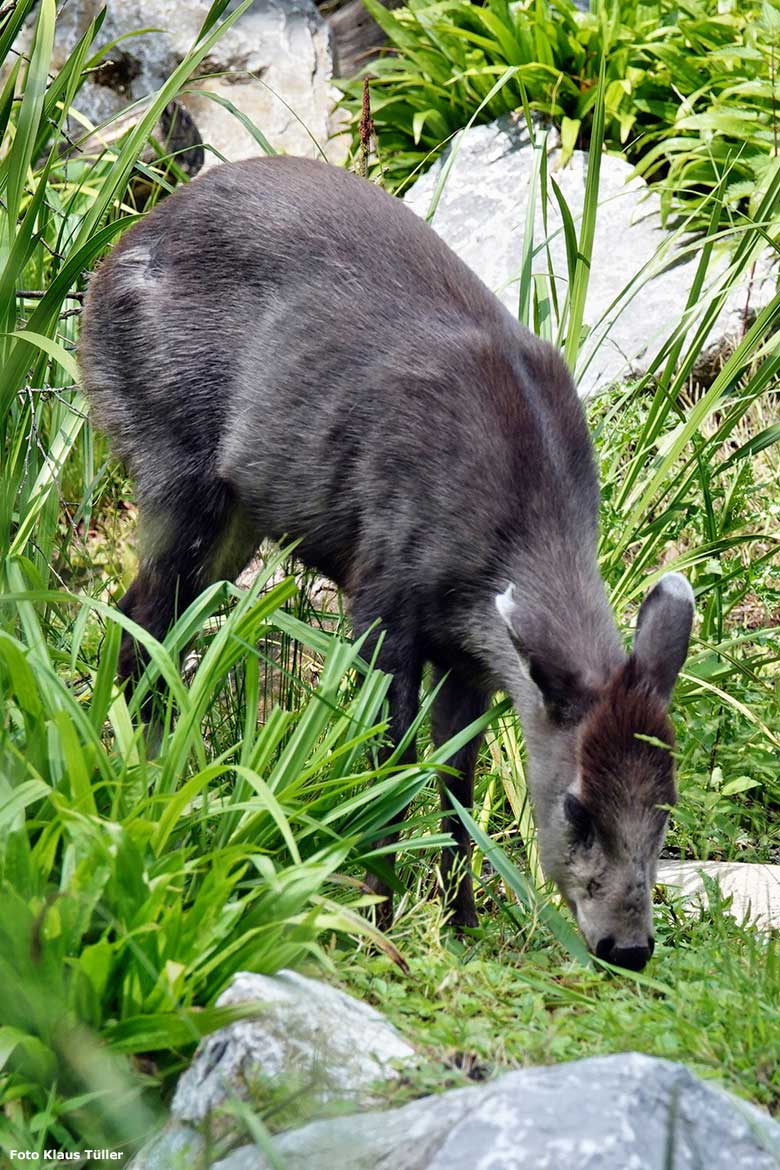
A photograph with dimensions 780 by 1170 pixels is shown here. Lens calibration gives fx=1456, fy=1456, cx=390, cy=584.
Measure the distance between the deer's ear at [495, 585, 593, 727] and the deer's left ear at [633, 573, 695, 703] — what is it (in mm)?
175

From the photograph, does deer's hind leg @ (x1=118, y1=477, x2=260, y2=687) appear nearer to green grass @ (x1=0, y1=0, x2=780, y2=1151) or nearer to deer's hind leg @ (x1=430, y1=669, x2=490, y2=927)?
green grass @ (x1=0, y1=0, x2=780, y2=1151)

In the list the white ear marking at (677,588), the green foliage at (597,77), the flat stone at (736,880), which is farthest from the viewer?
the green foliage at (597,77)

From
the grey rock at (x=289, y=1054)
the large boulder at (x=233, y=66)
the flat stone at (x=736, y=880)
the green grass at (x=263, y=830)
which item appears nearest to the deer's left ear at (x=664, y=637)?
the green grass at (x=263, y=830)

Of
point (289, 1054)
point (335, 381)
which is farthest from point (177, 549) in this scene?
point (289, 1054)

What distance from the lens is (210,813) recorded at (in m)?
3.38

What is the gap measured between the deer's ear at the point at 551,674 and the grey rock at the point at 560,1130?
4.82 feet

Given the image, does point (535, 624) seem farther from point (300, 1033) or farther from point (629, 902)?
point (300, 1033)

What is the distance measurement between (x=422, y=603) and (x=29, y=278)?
313 cm

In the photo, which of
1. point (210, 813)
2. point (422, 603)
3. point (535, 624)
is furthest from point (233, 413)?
point (210, 813)

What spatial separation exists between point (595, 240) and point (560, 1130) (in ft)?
24.0

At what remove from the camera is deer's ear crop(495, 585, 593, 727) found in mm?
3900

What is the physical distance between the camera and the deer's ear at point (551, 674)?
390 cm

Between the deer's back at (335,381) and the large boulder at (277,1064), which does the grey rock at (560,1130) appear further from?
the deer's back at (335,381)

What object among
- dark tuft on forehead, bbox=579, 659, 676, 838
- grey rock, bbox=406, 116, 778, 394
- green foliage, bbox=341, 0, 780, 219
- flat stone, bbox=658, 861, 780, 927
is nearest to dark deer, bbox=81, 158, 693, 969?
dark tuft on forehead, bbox=579, 659, 676, 838
